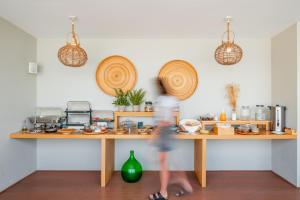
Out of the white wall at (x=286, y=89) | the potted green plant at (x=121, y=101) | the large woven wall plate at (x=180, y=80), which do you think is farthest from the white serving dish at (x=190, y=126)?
the white wall at (x=286, y=89)

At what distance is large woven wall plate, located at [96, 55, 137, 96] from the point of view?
13.3 ft

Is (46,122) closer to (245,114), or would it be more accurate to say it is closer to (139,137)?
(139,137)

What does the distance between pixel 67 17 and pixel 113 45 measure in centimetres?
110

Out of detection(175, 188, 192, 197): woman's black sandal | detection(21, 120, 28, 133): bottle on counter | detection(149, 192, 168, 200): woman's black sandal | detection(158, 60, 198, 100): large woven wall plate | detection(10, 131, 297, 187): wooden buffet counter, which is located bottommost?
detection(175, 188, 192, 197): woman's black sandal

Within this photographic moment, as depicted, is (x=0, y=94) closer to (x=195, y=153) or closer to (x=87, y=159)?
(x=87, y=159)

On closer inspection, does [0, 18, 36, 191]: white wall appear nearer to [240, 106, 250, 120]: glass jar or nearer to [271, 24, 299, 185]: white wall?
[240, 106, 250, 120]: glass jar

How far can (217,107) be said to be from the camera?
407cm

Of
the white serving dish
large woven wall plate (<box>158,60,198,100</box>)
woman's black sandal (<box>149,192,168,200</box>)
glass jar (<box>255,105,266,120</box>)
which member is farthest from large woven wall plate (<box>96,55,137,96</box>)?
glass jar (<box>255,105,266,120</box>)

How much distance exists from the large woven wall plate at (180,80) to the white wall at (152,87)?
111 millimetres

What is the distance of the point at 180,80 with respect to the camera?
159 inches

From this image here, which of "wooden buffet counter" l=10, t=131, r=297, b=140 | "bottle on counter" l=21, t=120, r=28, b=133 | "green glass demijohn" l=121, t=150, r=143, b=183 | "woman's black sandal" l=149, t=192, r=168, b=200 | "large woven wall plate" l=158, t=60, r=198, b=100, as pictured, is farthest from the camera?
"large woven wall plate" l=158, t=60, r=198, b=100

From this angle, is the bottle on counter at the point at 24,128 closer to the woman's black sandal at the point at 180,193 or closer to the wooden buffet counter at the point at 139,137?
the wooden buffet counter at the point at 139,137

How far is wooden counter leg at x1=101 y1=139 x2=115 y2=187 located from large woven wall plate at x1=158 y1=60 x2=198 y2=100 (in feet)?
4.76

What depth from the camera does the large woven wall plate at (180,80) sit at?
404 centimetres
